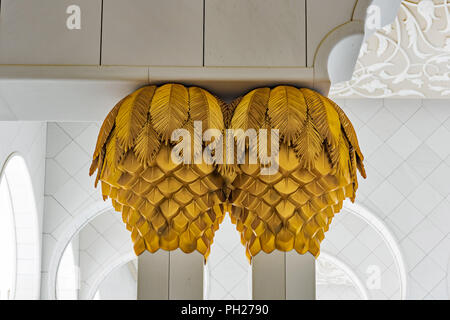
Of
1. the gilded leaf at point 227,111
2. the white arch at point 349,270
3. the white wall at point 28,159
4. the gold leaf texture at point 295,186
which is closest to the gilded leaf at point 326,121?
the gold leaf texture at point 295,186

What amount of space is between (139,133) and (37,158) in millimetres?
2723

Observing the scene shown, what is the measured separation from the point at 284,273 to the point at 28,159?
2.63 m

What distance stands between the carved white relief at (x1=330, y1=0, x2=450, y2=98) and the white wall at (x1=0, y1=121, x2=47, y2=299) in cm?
197

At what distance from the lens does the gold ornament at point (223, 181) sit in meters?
0.65

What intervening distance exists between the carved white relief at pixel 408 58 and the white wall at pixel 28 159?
6.45ft

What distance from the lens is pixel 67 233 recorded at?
3205 millimetres

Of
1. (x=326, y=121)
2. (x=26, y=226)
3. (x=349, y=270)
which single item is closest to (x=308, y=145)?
(x=326, y=121)

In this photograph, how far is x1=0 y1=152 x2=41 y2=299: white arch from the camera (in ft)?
9.57

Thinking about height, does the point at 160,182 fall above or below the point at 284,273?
above

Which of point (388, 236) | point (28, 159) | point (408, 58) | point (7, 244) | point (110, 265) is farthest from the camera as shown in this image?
point (110, 265)

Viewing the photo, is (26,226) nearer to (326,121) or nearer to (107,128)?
(107,128)

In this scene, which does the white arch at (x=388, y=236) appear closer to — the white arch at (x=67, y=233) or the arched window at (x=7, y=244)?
the white arch at (x=67, y=233)
